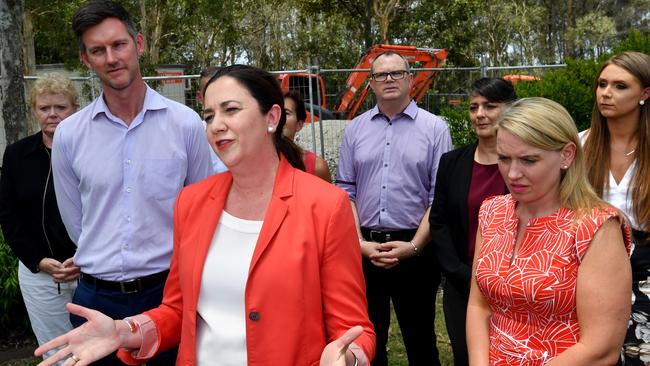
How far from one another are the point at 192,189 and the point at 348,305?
80cm

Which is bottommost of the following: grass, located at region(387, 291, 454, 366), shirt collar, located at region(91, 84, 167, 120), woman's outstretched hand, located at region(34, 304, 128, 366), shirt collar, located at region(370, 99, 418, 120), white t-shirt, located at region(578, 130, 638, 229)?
grass, located at region(387, 291, 454, 366)

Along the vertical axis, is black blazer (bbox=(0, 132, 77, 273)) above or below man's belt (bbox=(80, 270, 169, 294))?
Result: above

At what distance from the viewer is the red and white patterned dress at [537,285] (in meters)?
2.53

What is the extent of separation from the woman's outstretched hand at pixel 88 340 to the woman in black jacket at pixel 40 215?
5.84ft

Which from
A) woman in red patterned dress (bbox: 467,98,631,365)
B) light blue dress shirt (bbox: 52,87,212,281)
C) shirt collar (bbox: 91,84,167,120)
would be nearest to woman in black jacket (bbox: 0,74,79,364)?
light blue dress shirt (bbox: 52,87,212,281)

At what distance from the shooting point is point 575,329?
254cm

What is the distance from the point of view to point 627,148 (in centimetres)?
354

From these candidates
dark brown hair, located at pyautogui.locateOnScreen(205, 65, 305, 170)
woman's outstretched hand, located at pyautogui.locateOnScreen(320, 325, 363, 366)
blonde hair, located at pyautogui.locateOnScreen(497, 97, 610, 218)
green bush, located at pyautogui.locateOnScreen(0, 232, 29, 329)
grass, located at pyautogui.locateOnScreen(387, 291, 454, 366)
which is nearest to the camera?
woman's outstretched hand, located at pyautogui.locateOnScreen(320, 325, 363, 366)

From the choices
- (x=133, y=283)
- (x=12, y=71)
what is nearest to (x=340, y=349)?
(x=133, y=283)

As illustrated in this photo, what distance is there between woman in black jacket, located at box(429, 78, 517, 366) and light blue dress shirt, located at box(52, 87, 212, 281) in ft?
5.03

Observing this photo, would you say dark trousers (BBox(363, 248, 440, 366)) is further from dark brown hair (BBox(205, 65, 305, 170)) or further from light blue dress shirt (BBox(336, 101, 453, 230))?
dark brown hair (BBox(205, 65, 305, 170))

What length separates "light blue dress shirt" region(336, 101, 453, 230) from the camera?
15.0 ft

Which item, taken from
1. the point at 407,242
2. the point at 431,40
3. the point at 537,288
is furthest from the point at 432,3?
the point at 537,288

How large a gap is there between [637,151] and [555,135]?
1.12 metres
